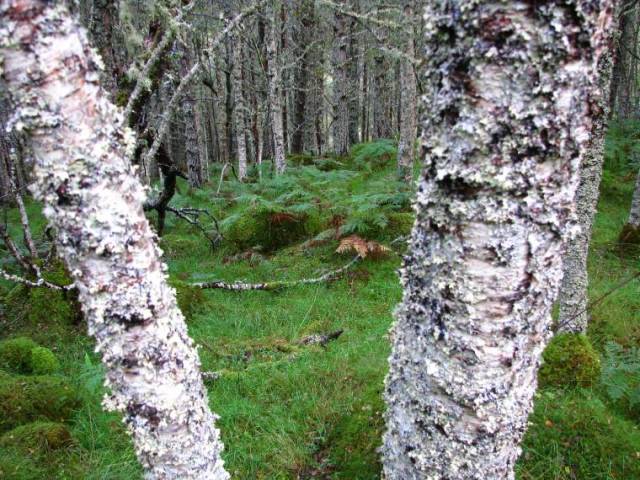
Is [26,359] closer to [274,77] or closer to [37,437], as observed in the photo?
[37,437]

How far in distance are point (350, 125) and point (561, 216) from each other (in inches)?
982

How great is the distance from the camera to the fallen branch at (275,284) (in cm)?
561

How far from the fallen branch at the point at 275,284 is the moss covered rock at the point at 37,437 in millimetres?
2575

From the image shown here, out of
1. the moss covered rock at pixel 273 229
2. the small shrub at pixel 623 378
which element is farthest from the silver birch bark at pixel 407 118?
the small shrub at pixel 623 378

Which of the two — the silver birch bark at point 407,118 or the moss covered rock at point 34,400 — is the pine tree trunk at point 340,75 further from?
the moss covered rock at point 34,400

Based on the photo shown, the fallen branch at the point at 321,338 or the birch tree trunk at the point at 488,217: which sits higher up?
the birch tree trunk at the point at 488,217

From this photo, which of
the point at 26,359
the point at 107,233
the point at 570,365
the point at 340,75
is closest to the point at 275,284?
the point at 26,359

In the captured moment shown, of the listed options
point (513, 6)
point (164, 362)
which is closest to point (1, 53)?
point (164, 362)

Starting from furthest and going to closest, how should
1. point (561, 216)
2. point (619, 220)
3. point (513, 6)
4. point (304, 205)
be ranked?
point (619, 220) → point (304, 205) → point (561, 216) → point (513, 6)

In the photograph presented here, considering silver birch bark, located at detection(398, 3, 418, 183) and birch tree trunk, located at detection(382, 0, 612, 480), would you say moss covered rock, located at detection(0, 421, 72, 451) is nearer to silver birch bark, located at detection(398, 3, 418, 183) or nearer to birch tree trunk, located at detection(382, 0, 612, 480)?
birch tree trunk, located at detection(382, 0, 612, 480)

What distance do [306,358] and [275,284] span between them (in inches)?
72.4

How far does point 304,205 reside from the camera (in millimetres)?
7320

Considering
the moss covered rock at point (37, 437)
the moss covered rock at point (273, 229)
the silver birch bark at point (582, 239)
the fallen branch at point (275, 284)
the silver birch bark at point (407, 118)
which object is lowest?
the moss covered rock at point (37, 437)

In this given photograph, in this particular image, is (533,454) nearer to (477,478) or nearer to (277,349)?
(477,478)
